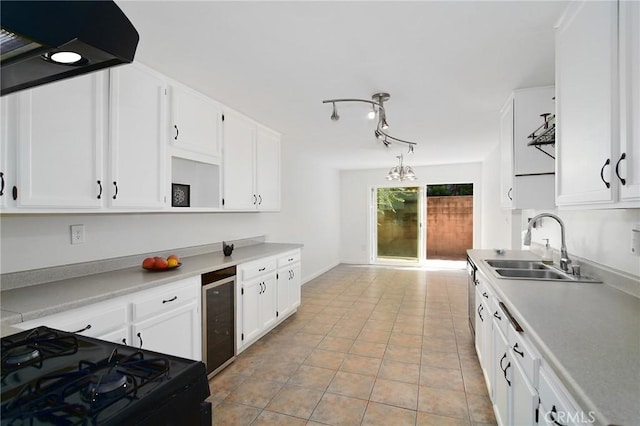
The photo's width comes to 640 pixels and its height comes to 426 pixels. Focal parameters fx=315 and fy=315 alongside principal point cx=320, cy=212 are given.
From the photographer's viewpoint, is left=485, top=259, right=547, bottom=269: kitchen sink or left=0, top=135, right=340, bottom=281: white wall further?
left=485, top=259, right=547, bottom=269: kitchen sink

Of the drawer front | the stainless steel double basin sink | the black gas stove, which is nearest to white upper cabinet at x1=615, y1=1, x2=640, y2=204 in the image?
the drawer front

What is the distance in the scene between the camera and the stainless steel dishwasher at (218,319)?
2.49 m

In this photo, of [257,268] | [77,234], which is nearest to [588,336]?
[257,268]

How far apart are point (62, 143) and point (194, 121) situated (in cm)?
111

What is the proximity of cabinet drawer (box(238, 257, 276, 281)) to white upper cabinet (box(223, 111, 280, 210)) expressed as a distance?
61 cm

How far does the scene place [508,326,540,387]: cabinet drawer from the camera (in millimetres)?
1184

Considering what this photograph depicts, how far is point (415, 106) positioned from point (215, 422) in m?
3.11

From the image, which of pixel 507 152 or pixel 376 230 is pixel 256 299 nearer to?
pixel 507 152

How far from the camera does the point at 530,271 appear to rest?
2457mm

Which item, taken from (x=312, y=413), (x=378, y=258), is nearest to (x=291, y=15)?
(x=312, y=413)

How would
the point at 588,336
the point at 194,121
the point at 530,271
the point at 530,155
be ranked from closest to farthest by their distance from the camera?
the point at 588,336 < the point at 530,271 < the point at 530,155 < the point at 194,121

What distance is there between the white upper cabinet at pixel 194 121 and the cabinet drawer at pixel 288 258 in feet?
4.55

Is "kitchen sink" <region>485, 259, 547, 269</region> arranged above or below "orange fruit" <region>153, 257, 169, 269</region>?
below

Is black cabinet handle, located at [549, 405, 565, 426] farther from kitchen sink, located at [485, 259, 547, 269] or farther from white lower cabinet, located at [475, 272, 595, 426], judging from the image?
kitchen sink, located at [485, 259, 547, 269]
